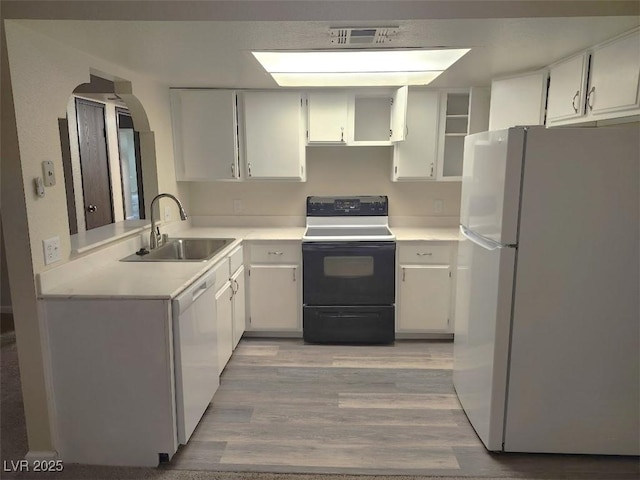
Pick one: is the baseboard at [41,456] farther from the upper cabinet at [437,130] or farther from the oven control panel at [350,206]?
the upper cabinet at [437,130]

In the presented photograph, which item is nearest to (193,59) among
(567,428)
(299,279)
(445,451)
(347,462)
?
(299,279)

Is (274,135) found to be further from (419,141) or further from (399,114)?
(419,141)

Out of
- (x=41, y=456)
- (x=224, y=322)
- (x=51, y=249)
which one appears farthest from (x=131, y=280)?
(x=41, y=456)

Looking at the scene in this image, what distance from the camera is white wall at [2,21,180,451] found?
70.7 inches

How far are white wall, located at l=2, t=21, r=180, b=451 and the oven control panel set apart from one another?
2.09 meters

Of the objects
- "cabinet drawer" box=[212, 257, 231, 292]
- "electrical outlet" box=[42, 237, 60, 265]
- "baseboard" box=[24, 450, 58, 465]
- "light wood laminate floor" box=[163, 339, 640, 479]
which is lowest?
"light wood laminate floor" box=[163, 339, 640, 479]

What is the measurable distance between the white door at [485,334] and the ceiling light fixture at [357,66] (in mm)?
1193

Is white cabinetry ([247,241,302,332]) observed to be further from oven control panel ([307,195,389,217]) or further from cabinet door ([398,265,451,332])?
cabinet door ([398,265,451,332])

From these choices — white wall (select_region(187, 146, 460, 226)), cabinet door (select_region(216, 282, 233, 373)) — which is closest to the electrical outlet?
cabinet door (select_region(216, 282, 233, 373))

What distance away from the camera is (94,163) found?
425cm

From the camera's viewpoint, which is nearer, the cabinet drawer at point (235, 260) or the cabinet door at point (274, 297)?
the cabinet drawer at point (235, 260)

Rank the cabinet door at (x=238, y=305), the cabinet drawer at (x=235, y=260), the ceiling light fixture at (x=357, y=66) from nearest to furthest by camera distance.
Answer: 1. the ceiling light fixture at (x=357, y=66)
2. the cabinet drawer at (x=235, y=260)
3. the cabinet door at (x=238, y=305)

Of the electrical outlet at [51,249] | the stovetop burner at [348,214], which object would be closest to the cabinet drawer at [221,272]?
the electrical outlet at [51,249]

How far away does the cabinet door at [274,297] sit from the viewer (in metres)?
3.39
